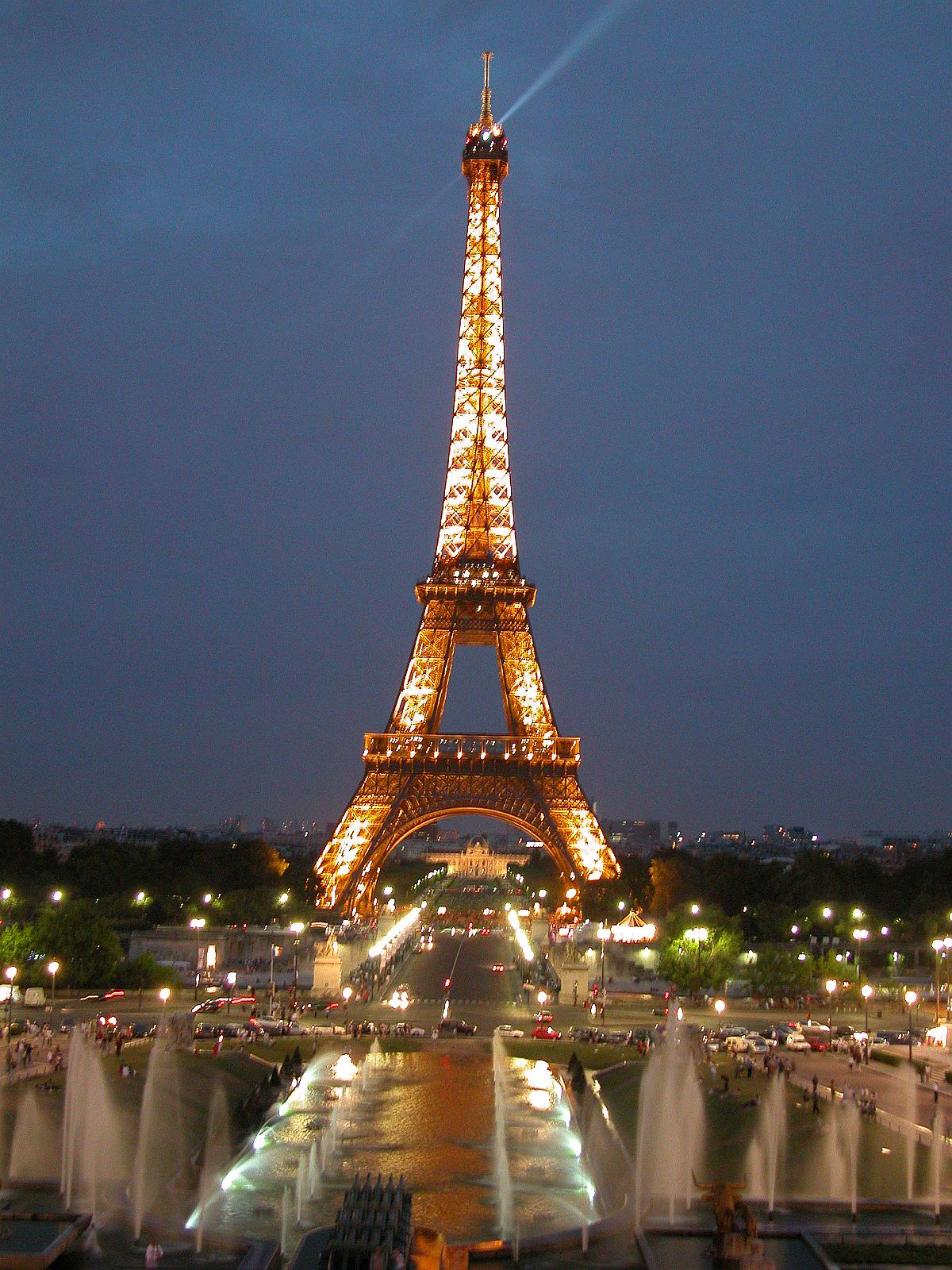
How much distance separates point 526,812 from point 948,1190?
46567 millimetres

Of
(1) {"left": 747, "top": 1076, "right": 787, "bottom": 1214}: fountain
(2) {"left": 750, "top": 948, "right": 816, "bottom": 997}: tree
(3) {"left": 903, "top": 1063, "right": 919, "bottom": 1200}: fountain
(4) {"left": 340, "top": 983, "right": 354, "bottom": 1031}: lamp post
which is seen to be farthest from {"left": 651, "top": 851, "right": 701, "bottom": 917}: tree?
(1) {"left": 747, "top": 1076, "right": 787, "bottom": 1214}: fountain

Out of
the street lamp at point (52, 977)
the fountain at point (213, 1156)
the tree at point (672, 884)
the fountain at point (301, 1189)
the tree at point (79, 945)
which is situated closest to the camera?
the fountain at point (213, 1156)

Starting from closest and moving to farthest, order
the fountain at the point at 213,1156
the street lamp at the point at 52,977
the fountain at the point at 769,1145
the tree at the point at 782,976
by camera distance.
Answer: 1. the fountain at the point at 213,1156
2. the fountain at the point at 769,1145
3. the street lamp at the point at 52,977
4. the tree at the point at 782,976

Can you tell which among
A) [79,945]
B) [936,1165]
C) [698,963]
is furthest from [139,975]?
[936,1165]

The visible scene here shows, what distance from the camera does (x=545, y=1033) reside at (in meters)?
43.1

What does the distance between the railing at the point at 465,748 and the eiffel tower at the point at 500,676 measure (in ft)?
0.26

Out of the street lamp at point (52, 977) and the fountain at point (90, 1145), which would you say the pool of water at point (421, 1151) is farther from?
the street lamp at point (52, 977)

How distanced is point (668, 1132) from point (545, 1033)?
14740 millimetres

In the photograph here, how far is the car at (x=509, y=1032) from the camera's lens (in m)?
42.7

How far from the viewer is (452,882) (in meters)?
181

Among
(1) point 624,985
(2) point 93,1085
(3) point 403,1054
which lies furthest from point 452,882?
(2) point 93,1085

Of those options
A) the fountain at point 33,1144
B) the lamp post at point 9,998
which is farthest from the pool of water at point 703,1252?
the lamp post at point 9,998

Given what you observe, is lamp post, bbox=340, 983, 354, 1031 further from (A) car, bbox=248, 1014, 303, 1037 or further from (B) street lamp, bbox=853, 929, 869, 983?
(B) street lamp, bbox=853, 929, 869, 983

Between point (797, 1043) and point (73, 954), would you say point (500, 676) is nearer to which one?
point (73, 954)
